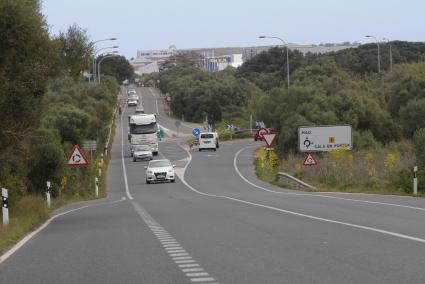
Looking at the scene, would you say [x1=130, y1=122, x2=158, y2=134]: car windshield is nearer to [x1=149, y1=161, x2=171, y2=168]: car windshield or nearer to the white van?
the white van

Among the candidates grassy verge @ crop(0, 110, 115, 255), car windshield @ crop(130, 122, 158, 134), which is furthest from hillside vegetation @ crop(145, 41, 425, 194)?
grassy verge @ crop(0, 110, 115, 255)

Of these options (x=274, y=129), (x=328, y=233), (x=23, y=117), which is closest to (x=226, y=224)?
(x=328, y=233)

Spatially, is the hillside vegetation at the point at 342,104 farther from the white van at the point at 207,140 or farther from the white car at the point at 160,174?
the white car at the point at 160,174

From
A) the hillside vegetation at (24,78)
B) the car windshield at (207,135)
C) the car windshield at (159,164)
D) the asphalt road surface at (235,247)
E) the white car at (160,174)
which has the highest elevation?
the hillside vegetation at (24,78)

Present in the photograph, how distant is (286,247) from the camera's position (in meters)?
12.7

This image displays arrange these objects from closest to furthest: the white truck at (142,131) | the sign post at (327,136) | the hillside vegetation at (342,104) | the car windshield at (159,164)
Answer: the hillside vegetation at (342,104)
the sign post at (327,136)
the car windshield at (159,164)
the white truck at (142,131)

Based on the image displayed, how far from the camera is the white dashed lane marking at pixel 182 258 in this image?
9.72 meters

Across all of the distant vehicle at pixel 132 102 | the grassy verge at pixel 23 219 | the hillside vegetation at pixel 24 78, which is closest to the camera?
the grassy verge at pixel 23 219

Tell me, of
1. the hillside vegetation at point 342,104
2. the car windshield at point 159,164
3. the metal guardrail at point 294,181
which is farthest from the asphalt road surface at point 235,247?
the car windshield at point 159,164

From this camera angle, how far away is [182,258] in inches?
463

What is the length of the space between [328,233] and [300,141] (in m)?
29.2

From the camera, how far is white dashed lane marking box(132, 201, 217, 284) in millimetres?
9719

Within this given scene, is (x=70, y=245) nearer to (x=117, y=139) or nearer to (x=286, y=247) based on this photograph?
(x=286, y=247)

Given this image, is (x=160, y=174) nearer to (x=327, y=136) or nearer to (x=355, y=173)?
(x=327, y=136)
